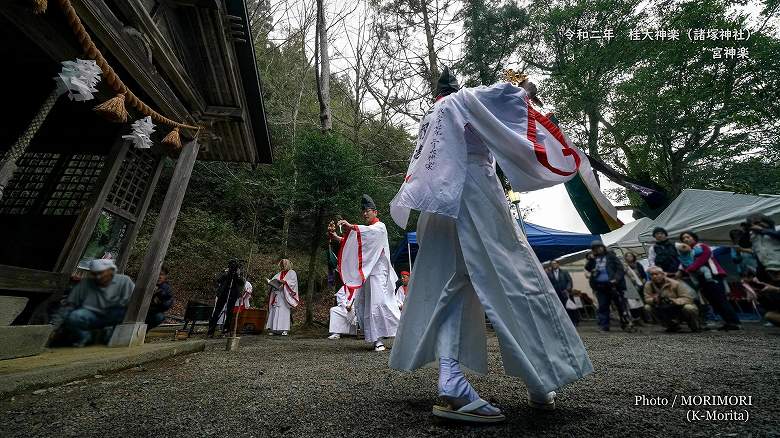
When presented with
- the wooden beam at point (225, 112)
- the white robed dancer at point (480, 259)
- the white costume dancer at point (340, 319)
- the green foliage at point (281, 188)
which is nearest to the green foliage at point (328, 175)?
the green foliage at point (281, 188)

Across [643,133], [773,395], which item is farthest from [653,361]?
[643,133]

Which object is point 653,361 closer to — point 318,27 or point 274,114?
point 318,27

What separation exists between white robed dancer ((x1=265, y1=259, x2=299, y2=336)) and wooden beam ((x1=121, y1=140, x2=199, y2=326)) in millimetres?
4002

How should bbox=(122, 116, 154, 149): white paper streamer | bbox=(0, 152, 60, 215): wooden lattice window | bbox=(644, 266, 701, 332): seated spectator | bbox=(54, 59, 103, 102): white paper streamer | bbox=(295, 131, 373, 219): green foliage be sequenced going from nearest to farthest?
bbox=(54, 59, 103, 102): white paper streamer < bbox=(122, 116, 154, 149): white paper streamer < bbox=(0, 152, 60, 215): wooden lattice window < bbox=(644, 266, 701, 332): seated spectator < bbox=(295, 131, 373, 219): green foliage

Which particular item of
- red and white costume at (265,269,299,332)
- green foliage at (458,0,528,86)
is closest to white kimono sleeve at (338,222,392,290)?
red and white costume at (265,269,299,332)

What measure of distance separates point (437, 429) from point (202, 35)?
5.51 m

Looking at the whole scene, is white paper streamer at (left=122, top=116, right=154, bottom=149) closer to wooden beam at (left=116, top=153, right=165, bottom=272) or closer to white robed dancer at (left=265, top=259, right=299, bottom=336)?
wooden beam at (left=116, top=153, right=165, bottom=272)

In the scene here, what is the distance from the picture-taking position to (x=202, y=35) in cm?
475

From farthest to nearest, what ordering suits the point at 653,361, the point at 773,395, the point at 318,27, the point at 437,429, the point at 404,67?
the point at 404,67 < the point at 318,27 < the point at 653,361 < the point at 773,395 < the point at 437,429

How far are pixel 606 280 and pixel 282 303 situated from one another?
7.02 meters

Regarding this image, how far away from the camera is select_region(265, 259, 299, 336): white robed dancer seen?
27.0 feet

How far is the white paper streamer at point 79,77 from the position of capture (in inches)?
109

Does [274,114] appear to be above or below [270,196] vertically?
above

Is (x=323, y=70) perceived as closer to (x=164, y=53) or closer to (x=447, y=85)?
(x=164, y=53)
